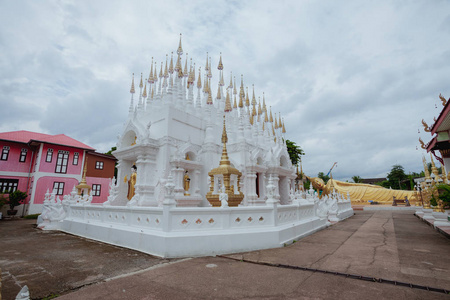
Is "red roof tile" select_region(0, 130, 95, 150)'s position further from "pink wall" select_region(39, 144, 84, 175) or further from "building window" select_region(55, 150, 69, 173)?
"building window" select_region(55, 150, 69, 173)

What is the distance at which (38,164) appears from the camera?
20.7 meters

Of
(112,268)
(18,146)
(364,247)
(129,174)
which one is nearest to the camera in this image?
(112,268)

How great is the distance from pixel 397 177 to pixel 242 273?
72529mm

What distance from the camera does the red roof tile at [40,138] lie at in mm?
21062

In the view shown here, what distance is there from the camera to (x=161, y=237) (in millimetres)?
5727

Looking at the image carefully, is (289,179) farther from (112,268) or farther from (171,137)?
(112,268)

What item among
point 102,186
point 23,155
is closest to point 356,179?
point 102,186

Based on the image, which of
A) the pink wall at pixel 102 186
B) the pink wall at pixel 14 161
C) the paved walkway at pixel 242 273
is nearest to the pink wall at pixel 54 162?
the pink wall at pixel 102 186

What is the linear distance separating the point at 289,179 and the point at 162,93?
11.7 metres

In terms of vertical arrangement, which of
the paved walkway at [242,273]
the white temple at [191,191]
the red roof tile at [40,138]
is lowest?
the paved walkway at [242,273]

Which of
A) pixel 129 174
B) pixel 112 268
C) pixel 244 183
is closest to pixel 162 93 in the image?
pixel 129 174

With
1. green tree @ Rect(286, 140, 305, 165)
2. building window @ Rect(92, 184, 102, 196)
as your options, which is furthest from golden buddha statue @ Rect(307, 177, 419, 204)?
building window @ Rect(92, 184, 102, 196)

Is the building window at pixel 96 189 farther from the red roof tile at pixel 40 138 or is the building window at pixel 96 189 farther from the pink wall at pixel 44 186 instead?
the red roof tile at pixel 40 138

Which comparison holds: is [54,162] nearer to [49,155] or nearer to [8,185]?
[49,155]
